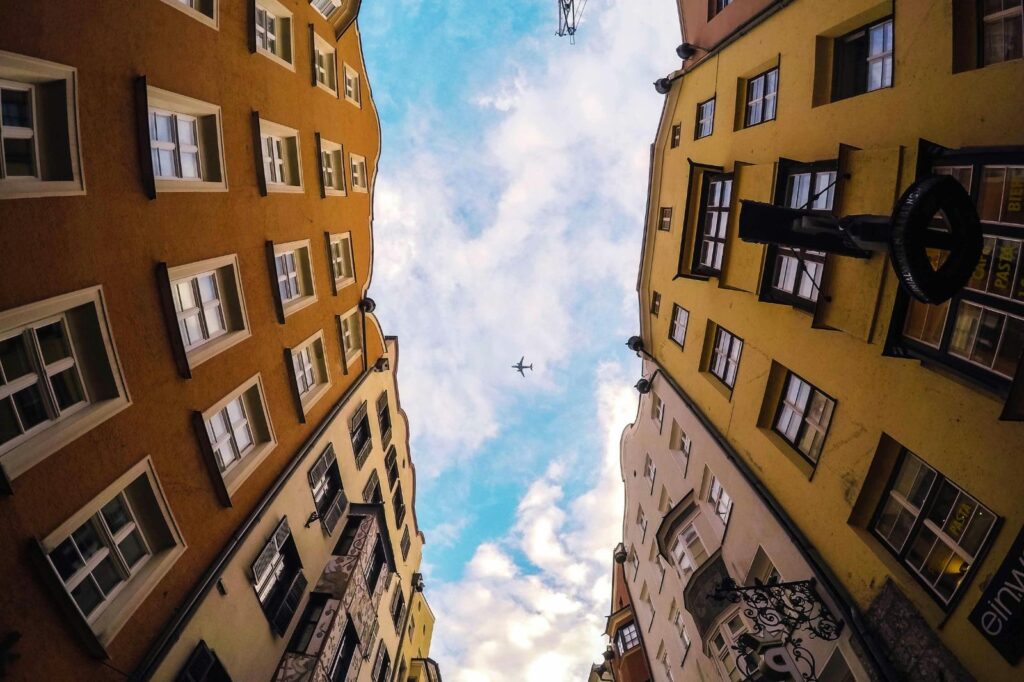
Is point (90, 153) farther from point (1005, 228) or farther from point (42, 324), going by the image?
point (1005, 228)

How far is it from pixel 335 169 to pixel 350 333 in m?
7.07

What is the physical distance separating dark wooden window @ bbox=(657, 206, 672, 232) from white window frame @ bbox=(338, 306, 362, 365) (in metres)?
14.5

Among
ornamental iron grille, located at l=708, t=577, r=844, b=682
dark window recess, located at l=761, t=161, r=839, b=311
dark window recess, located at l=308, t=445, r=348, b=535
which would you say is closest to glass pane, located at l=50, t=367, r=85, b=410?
dark window recess, located at l=308, t=445, r=348, b=535

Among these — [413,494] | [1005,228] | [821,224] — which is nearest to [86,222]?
[821,224]

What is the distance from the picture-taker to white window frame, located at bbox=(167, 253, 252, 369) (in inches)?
412

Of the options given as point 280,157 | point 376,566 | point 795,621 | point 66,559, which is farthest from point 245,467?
point 795,621

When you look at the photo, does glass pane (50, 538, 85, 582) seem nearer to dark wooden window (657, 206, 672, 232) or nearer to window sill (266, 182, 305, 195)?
window sill (266, 182, 305, 195)

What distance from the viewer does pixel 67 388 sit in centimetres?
809

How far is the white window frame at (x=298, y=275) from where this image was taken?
1493cm

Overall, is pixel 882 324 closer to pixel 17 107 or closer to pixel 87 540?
pixel 87 540

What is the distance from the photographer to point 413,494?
2945 centimetres

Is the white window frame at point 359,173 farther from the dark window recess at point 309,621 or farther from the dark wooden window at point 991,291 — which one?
the dark wooden window at point 991,291

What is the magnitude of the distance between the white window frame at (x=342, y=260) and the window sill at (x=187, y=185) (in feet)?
21.9

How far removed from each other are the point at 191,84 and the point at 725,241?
15.1m
